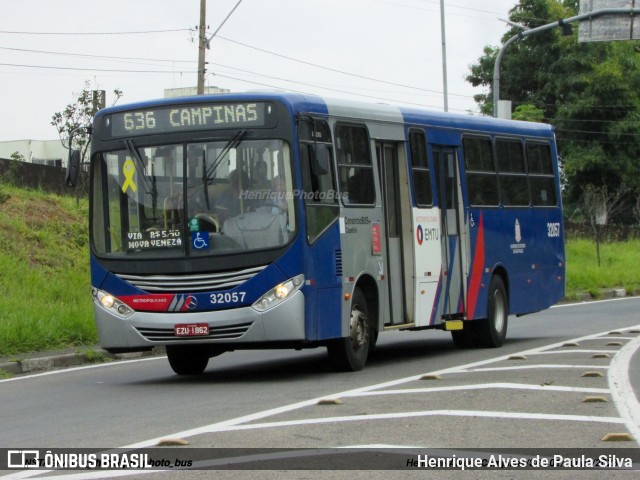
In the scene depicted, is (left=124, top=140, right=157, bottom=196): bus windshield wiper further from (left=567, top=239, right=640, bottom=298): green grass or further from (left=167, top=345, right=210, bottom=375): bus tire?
(left=567, top=239, right=640, bottom=298): green grass

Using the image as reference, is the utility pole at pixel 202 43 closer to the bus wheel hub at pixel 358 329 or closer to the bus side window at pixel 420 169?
the bus side window at pixel 420 169

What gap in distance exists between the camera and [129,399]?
12453 mm

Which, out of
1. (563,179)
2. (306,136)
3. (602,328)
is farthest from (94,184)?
(563,179)

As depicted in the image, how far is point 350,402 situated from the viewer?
11.2 m

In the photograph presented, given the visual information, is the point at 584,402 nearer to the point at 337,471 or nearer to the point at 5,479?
the point at 337,471

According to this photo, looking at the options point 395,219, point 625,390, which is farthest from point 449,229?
point 625,390

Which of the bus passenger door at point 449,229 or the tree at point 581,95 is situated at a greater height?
the tree at point 581,95

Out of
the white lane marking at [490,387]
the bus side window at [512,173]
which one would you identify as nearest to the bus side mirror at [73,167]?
the white lane marking at [490,387]

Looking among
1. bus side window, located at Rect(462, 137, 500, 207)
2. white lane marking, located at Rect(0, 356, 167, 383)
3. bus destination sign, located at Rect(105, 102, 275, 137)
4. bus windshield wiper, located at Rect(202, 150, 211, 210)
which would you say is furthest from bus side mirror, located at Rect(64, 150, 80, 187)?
bus side window, located at Rect(462, 137, 500, 207)

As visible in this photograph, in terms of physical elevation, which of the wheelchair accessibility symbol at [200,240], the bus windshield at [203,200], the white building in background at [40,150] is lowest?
the wheelchair accessibility symbol at [200,240]

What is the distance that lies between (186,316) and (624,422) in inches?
213

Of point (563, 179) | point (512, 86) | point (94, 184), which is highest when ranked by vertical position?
point (512, 86)

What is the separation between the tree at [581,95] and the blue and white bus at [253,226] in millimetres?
34941

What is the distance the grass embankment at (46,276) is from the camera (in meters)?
18.0
